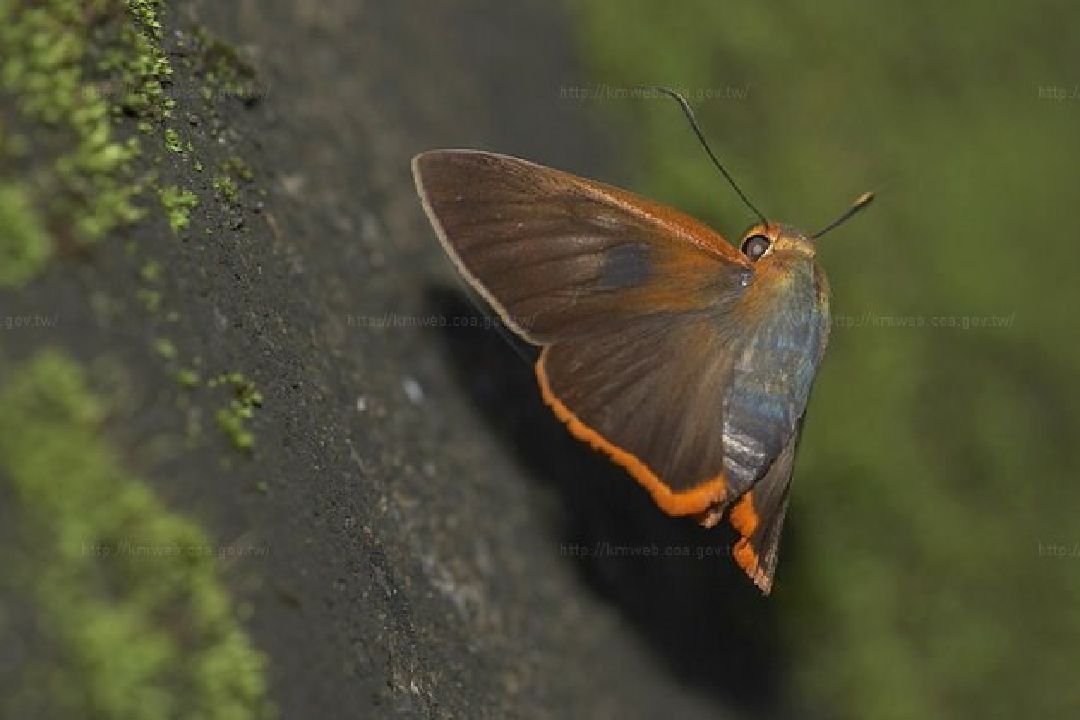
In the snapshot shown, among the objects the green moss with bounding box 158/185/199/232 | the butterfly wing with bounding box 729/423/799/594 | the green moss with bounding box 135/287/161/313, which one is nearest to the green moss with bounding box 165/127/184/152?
the green moss with bounding box 158/185/199/232

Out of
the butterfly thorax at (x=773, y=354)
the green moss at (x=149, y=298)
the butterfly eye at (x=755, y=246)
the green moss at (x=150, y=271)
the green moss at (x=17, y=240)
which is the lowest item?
the butterfly thorax at (x=773, y=354)

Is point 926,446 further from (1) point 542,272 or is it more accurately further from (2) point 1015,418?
(1) point 542,272

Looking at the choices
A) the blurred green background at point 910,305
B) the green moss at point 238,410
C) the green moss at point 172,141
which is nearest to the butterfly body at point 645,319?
the green moss at point 172,141

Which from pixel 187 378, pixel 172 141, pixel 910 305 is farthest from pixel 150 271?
pixel 910 305

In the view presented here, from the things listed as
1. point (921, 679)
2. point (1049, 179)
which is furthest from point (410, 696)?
point (1049, 179)

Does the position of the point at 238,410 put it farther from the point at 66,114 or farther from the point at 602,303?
the point at 602,303

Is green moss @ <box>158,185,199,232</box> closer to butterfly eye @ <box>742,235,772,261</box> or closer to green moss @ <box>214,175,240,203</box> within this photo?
green moss @ <box>214,175,240,203</box>

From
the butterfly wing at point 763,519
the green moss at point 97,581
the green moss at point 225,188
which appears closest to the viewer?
the green moss at point 97,581

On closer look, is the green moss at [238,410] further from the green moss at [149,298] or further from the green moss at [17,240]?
the green moss at [17,240]
